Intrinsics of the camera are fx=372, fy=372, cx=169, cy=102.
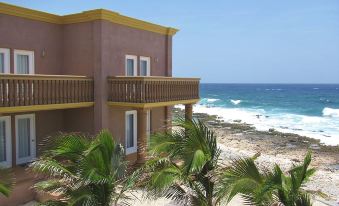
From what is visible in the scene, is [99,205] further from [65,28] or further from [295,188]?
[65,28]

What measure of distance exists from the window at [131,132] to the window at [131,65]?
189cm

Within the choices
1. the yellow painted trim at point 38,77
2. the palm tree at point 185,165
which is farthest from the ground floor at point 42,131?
the palm tree at point 185,165

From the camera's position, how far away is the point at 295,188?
18.9 ft

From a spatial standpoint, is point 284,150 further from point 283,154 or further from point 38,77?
point 38,77

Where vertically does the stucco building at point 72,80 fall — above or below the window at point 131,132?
above

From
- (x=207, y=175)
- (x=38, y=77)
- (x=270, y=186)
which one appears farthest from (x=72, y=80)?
(x=270, y=186)

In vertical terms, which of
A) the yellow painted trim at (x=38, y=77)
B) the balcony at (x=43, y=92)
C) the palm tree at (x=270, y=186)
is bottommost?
the palm tree at (x=270, y=186)

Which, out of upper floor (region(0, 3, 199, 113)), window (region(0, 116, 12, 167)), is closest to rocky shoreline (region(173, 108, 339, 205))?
upper floor (region(0, 3, 199, 113))

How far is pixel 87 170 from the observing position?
245 inches

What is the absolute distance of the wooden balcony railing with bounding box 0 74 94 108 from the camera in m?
12.2

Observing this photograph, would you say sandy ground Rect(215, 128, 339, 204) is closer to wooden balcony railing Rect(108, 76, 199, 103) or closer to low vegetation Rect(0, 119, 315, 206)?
wooden balcony railing Rect(108, 76, 199, 103)

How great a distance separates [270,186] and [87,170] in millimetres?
2968

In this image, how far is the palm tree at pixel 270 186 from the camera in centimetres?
567

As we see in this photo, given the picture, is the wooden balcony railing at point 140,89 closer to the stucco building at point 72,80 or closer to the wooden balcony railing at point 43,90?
→ the stucco building at point 72,80
